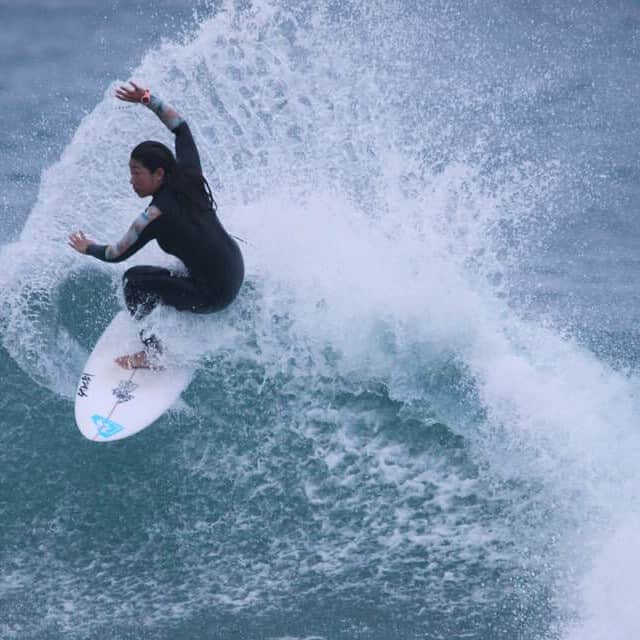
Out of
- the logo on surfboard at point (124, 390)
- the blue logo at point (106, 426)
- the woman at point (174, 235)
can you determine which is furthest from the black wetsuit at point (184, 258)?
the blue logo at point (106, 426)

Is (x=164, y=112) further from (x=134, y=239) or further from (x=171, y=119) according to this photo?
(x=134, y=239)

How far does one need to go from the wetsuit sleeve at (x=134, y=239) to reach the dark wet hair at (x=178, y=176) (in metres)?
0.19

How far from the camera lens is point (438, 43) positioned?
555 inches

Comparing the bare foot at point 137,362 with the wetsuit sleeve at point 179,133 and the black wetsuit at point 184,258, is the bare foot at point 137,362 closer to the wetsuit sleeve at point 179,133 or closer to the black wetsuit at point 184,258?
the black wetsuit at point 184,258

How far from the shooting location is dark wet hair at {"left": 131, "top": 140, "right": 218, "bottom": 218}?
19.9ft

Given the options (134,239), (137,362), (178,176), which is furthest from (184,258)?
(137,362)

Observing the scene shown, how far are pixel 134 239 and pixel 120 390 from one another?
1.32m

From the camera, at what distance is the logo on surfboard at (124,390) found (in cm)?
705

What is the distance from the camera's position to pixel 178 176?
623 centimetres

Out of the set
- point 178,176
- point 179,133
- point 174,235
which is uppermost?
point 179,133

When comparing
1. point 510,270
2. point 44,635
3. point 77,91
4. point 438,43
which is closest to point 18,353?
point 44,635

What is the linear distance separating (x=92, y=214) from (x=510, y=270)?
4.27 metres

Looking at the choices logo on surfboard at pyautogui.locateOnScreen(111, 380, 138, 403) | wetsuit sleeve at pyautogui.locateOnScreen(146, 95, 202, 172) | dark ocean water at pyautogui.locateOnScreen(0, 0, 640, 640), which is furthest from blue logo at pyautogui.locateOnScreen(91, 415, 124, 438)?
wetsuit sleeve at pyautogui.locateOnScreen(146, 95, 202, 172)

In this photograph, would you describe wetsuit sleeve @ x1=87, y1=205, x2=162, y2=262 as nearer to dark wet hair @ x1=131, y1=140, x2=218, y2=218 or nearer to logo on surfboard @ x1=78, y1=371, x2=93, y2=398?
dark wet hair @ x1=131, y1=140, x2=218, y2=218
